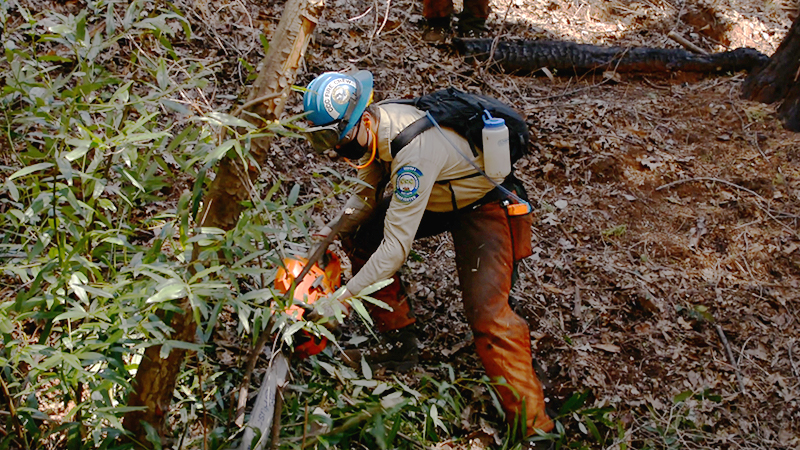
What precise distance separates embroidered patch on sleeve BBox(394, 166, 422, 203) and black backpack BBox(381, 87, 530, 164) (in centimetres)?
16

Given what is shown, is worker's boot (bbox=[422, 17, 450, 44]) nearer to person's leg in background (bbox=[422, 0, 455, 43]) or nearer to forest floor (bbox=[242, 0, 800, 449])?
person's leg in background (bbox=[422, 0, 455, 43])

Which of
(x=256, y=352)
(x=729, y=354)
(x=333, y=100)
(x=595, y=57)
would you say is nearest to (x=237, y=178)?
(x=256, y=352)

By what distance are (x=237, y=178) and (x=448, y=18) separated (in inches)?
204

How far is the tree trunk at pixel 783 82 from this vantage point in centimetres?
594

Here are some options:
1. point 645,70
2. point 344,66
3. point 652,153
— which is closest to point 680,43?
point 645,70

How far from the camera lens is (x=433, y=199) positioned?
11.5ft

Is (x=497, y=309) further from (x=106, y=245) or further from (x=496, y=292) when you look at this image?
(x=106, y=245)

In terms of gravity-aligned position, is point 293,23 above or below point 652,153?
above

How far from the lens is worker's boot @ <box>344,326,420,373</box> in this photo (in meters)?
3.75

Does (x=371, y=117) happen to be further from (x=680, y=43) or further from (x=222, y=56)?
(x=680, y=43)

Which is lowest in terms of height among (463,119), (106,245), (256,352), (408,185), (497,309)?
(497,309)

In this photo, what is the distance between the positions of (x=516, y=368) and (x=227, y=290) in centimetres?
194

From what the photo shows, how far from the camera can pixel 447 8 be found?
21.6 ft

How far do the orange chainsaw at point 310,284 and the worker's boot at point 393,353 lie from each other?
66cm
